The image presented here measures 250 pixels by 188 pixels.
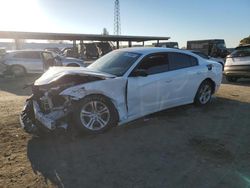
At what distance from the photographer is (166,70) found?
6922 mm

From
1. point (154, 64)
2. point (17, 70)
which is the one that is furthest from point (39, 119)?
point (17, 70)

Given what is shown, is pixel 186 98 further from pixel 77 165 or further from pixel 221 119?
pixel 77 165

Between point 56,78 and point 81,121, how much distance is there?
3.10 ft

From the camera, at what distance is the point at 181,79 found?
284 inches

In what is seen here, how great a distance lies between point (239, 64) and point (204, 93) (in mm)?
5567

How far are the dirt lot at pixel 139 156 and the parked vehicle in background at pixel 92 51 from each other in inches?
1392

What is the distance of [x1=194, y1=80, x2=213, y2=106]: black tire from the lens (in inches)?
313

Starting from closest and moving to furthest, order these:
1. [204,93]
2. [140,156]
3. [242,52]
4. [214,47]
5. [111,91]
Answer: [140,156] < [111,91] < [204,93] < [242,52] < [214,47]

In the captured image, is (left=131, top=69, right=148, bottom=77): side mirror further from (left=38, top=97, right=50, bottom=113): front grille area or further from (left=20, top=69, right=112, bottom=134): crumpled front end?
(left=38, top=97, right=50, bottom=113): front grille area

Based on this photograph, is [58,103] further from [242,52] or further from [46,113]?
[242,52]

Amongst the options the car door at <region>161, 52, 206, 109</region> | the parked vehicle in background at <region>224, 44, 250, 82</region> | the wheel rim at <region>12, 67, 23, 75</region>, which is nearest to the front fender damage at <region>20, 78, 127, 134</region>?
the car door at <region>161, 52, 206, 109</region>

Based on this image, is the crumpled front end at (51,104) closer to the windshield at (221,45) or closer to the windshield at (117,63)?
the windshield at (117,63)

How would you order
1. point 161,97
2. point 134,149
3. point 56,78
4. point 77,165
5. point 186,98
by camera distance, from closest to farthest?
point 77,165
point 134,149
point 56,78
point 161,97
point 186,98

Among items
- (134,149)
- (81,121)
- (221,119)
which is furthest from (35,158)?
(221,119)
